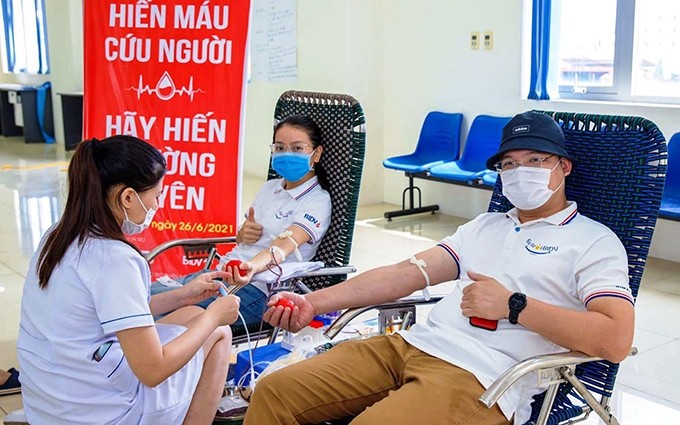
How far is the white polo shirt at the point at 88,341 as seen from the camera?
1.86 metres

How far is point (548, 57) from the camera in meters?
5.43

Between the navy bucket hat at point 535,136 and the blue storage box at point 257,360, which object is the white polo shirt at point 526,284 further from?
the blue storage box at point 257,360

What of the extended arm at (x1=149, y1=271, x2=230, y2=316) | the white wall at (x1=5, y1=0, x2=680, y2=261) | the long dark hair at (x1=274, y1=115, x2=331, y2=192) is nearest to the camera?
the extended arm at (x1=149, y1=271, x2=230, y2=316)

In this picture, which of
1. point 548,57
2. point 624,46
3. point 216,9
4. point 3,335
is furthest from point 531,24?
point 3,335

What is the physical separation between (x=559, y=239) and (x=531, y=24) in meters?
3.77

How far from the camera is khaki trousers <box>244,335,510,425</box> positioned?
6.18ft

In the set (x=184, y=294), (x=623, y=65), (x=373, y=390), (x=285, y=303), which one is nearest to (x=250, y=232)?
(x=184, y=294)

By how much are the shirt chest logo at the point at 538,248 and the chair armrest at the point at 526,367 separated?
29 centimetres

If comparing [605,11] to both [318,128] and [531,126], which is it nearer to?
[318,128]

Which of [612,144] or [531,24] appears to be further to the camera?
[531,24]

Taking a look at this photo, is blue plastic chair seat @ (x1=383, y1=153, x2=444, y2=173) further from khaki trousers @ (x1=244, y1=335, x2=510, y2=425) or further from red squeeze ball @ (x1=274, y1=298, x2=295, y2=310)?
khaki trousers @ (x1=244, y1=335, x2=510, y2=425)

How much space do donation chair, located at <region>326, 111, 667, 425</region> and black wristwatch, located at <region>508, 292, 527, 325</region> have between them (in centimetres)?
13

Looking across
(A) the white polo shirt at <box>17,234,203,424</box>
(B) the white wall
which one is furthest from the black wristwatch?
(B) the white wall

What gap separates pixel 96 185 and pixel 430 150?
4.52 metres
